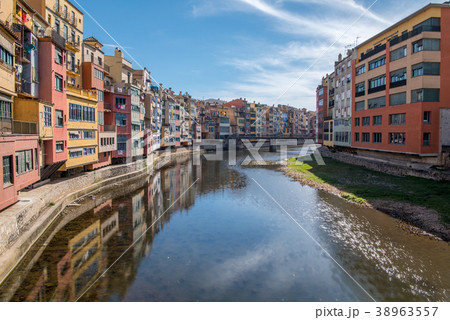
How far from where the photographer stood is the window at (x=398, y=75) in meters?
37.1

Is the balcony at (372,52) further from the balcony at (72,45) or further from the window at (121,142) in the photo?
the balcony at (72,45)

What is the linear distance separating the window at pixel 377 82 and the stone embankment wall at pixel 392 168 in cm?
1021

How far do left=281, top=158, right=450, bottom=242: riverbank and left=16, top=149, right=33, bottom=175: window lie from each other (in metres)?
23.8

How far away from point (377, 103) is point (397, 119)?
562cm

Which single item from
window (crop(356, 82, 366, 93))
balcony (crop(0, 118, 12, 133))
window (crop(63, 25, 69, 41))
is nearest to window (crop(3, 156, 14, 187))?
balcony (crop(0, 118, 12, 133))

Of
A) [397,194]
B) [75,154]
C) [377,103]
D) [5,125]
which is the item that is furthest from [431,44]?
[5,125]

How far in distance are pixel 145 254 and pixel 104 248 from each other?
2661 millimetres

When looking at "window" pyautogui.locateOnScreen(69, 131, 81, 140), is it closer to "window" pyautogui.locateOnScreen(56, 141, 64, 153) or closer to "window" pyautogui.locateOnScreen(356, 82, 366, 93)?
"window" pyautogui.locateOnScreen(56, 141, 64, 153)

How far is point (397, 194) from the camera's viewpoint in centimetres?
2798

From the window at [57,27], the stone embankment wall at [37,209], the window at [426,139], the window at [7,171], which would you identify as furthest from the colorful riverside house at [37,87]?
the window at [426,139]

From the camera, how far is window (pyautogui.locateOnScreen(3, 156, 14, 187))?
16.4 meters

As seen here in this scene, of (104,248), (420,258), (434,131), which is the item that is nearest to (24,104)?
(104,248)

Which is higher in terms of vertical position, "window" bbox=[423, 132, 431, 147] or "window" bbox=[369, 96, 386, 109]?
"window" bbox=[369, 96, 386, 109]

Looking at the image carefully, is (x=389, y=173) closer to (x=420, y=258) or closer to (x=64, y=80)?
(x=420, y=258)
